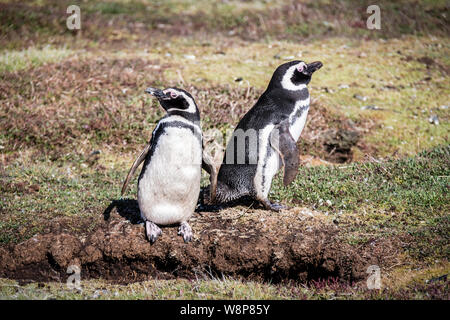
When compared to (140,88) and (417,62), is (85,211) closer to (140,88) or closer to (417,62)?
(140,88)

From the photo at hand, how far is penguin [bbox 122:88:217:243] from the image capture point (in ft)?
15.9

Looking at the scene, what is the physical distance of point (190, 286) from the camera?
14.7ft

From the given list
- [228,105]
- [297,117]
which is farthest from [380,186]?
[228,105]

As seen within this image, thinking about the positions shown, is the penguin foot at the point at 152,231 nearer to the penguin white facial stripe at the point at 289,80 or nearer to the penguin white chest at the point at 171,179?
the penguin white chest at the point at 171,179

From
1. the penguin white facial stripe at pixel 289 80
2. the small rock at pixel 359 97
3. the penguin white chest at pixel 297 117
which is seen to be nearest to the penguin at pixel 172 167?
the penguin white chest at pixel 297 117

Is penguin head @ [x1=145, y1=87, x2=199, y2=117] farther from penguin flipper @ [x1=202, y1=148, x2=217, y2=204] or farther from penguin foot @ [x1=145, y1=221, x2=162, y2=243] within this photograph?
penguin foot @ [x1=145, y1=221, x2=162, y2=243]

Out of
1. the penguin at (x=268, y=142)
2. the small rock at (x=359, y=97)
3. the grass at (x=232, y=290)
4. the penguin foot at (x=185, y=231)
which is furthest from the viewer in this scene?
the small rock at (x=359, y=97)

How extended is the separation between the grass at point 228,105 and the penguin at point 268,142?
52cm

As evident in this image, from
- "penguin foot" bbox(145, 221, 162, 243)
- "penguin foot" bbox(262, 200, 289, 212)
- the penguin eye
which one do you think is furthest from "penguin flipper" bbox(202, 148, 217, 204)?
the penguin eye

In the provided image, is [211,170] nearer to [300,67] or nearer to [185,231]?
[185,231]

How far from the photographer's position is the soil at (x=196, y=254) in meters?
4.91

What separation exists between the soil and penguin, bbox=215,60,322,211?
1.82ft

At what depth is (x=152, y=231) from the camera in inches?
196

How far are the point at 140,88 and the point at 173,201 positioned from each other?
455 cm
